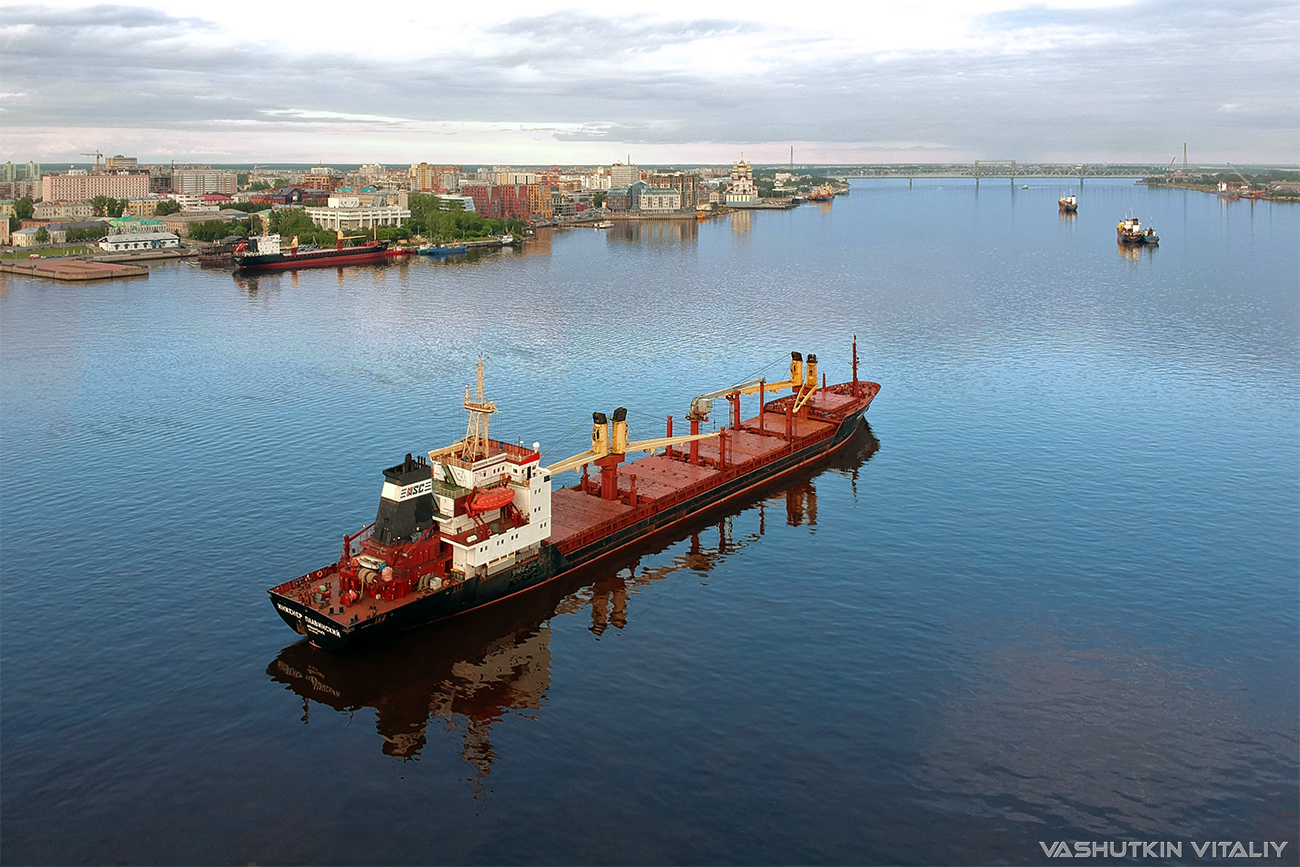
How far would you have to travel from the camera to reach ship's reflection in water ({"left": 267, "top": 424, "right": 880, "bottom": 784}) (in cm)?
3503

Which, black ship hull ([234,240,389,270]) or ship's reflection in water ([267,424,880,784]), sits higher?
black ship hull ([234,240,389,270])

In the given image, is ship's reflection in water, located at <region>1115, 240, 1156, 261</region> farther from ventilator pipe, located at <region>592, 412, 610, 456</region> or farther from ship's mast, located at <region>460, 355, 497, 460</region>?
ship's mast, located at <region>460, 355, 497, 460</region>

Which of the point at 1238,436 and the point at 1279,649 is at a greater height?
the point at 1238,436

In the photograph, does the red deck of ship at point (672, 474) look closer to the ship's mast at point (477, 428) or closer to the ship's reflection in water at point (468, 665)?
the ship's reflection in water at point (468, 665)

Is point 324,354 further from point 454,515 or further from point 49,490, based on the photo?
point 454,515

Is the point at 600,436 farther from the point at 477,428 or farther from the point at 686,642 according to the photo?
the point at 686,642

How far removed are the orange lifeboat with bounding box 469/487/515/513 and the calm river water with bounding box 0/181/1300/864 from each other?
4.68m

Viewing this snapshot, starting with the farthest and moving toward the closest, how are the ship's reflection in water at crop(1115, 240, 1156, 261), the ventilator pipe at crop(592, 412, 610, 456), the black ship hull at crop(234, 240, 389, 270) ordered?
the ship's reflection in water at crop(1115, 240, 1156, 261) < the black ship hull at crop(234, 240, 389, 270) < the ventilator pipe at crop(592, 412, 610, 456)

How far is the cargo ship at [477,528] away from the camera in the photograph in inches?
1586

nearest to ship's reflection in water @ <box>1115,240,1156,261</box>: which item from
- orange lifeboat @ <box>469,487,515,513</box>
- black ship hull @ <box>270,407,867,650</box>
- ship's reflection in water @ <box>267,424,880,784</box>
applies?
black ship hull @ <box>270,407,867,650</box>

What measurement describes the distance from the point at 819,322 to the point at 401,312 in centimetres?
5023

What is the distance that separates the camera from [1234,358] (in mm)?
91562

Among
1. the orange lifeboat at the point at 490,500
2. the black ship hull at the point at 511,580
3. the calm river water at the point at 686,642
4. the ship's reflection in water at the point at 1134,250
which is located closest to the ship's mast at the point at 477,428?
the orange lifeboat at the point at 490,500

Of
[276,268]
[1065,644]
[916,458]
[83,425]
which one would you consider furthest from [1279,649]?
[276,268]
